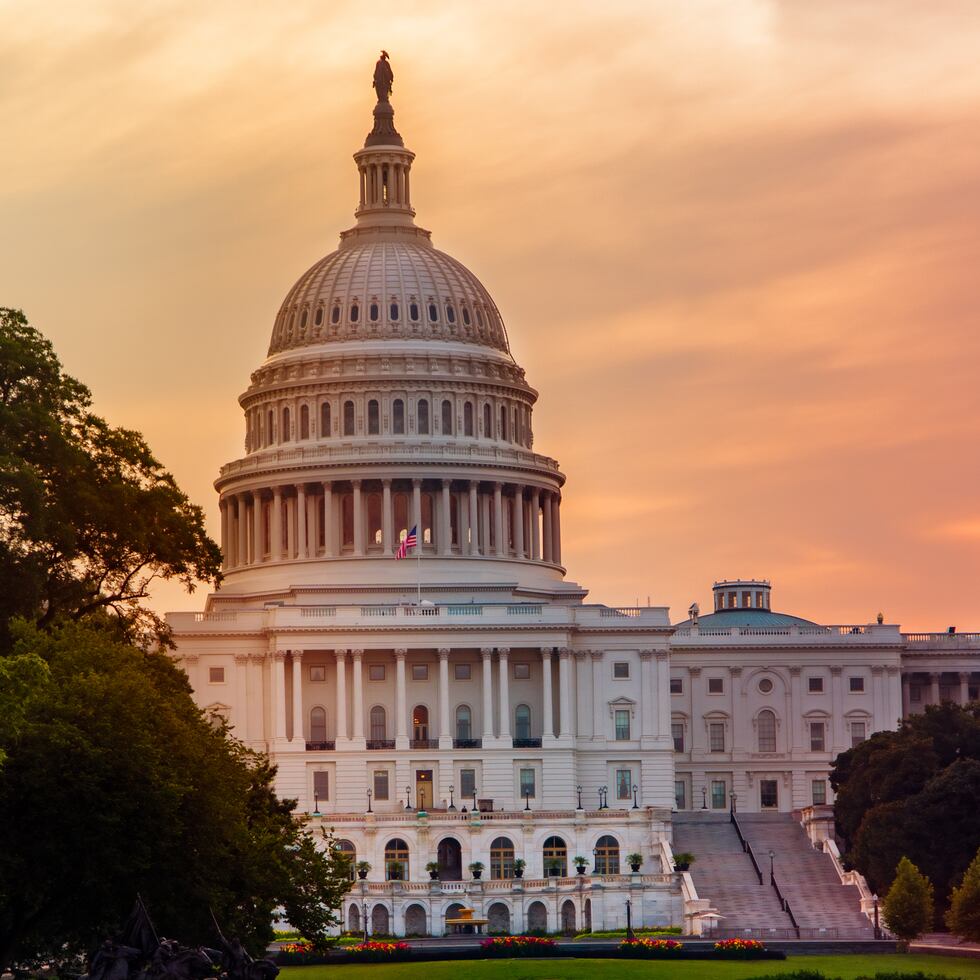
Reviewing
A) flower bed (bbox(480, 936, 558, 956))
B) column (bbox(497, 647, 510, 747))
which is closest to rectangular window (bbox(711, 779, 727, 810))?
column (bbox(497, 647, 510, 747))

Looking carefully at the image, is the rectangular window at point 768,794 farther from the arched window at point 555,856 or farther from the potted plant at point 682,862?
the potted plant at point 682,862

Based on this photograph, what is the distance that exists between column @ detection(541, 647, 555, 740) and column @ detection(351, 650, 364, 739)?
11379mm

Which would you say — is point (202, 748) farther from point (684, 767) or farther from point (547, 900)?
point (684, 767)

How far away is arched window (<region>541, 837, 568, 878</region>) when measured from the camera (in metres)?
167

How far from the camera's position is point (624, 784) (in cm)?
18638

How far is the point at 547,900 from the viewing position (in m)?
155

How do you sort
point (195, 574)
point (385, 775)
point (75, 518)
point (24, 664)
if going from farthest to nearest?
point (385, 775), point (195, 574), point (75, 518), point (24, 664)

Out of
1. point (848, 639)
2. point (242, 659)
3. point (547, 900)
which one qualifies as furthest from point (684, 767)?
point (547, 900)

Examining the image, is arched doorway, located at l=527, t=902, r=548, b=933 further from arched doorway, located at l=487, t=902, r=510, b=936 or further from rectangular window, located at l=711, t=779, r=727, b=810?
rectangular window, located at l=711, t=779, r=727, b=810

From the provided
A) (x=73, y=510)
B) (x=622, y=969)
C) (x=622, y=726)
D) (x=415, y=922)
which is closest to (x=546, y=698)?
(x=622, y=726)

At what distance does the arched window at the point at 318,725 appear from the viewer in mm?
185625

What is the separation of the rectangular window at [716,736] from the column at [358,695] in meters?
26.2

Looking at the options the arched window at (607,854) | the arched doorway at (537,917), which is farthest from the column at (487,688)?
the arched doorway at (537,917)

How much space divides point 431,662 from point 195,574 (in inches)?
2821
